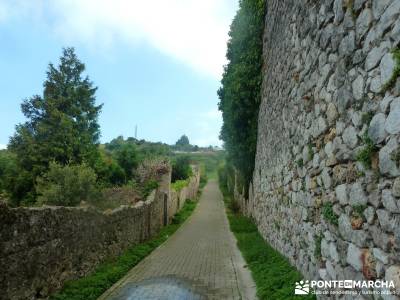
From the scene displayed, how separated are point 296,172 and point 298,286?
→ 2.09 m

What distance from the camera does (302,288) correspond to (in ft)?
21.1

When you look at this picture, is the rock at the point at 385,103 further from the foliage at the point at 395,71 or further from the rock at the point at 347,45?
the rock at the point at 347,45

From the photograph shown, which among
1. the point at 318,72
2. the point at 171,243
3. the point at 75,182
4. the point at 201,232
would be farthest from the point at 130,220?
the point at 318,72

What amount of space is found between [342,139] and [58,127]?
1003 inches

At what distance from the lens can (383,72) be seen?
11.9ft

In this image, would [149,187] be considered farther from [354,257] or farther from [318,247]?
[354,257]

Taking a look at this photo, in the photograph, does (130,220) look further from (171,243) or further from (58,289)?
(58,289)

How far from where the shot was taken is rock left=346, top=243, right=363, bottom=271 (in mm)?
4170

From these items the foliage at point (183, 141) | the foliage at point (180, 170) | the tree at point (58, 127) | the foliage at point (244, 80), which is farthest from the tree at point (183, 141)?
the foliage at point (244, 80)

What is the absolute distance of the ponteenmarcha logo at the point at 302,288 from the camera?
6260mm

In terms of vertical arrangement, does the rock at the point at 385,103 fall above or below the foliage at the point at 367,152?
above

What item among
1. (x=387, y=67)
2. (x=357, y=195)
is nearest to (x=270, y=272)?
(x=357, y=195)

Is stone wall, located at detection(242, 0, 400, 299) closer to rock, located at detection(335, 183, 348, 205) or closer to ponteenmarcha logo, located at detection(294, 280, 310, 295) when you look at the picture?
rock, located at detection(335, 183, 348, 205)

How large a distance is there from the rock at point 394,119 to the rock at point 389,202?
1.78 ft
